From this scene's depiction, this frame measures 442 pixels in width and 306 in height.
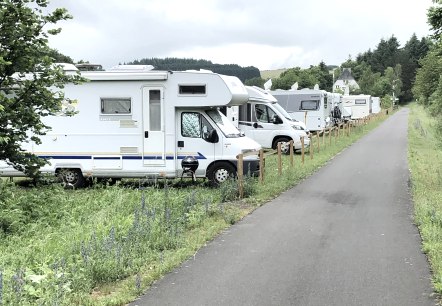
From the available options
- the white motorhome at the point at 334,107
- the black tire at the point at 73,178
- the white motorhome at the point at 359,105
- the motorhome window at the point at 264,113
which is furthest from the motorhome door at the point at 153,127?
the white motorhome at the point at 359,105

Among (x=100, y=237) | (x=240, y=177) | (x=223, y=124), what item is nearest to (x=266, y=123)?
(x=223, y=124)

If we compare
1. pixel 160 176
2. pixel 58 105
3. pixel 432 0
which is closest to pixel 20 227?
pixel 58 105

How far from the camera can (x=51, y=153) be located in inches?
559

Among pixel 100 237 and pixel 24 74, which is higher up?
pixel 24 74

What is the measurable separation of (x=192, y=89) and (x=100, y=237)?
6.57 metres

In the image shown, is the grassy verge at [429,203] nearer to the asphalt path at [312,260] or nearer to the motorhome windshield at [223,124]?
the asphalt path at [312,260]

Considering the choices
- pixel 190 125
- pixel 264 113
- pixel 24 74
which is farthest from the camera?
pixel 264 113

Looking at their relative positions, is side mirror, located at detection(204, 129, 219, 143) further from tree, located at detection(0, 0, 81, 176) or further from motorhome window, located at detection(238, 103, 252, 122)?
motorhome window, located at detection(238, 103, 252, 122)

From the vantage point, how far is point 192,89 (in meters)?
13.6

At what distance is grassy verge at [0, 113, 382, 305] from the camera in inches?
224

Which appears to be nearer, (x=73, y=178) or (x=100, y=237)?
(x=100, y=237)

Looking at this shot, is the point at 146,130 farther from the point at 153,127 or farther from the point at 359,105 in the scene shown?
the point at 359,105

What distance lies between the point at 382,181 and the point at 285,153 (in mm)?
8066

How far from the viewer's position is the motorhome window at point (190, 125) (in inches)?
539
